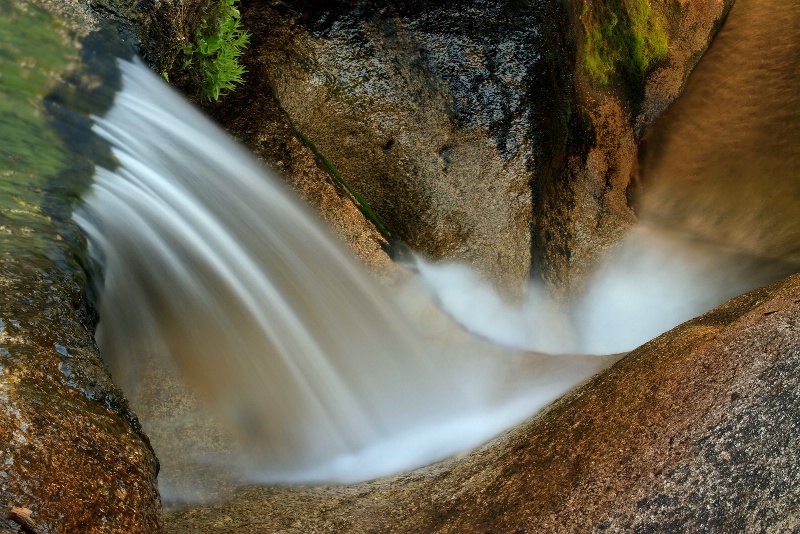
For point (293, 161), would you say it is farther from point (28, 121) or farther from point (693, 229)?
point (693, 229)

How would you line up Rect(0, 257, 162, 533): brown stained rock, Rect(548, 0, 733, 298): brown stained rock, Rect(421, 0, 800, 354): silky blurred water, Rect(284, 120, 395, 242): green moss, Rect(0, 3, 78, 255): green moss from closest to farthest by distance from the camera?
Rect(0, 257, 162, 533): brown stained rock → Rect(0, 3, 78, 255): green moss → Rect(284, 120, 395, 242): green moss → Rect(421, 0, 800, 354): silky blurred water → Rect(548, 0, 733, 298): brown stained rock

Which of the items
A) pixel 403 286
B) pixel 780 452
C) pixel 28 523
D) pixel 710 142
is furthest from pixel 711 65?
pixel 28 523

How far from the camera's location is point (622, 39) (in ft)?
23.9

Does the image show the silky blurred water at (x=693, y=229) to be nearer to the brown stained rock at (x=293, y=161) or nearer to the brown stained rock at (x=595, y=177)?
the brown stained rock at (x=595, y=177)

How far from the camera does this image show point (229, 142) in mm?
5289

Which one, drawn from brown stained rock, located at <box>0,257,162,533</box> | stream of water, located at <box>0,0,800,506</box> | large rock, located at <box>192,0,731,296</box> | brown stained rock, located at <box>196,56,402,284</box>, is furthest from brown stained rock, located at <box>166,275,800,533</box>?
large rock, located at <box>192,0,731,296</box>

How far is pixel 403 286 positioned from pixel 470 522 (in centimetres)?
261

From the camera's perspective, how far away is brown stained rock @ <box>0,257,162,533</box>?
2.48 metres

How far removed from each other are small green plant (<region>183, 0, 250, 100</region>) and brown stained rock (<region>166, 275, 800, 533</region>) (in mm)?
2744

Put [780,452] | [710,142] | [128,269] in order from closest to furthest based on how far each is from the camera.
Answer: [780,452], [128,269], [710,142]

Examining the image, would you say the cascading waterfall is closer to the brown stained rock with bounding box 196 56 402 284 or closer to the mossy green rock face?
the brown stained rock with bounding box 196 56 402 284

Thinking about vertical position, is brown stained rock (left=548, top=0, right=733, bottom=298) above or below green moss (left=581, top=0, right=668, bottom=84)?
below

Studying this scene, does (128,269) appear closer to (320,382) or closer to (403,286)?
(320,382)

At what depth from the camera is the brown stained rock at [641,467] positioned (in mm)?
3166
